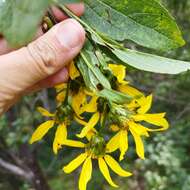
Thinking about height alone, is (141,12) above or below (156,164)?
above

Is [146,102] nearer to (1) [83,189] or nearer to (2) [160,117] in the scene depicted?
(2) [160,117]

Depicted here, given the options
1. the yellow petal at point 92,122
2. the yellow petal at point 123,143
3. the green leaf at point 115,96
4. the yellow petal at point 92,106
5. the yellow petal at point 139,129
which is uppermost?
the green leaf at point 115,96

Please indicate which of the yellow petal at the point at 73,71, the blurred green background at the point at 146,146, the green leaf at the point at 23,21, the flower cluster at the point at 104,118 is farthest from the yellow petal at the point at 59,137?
the blurred green background at the point at 146,146

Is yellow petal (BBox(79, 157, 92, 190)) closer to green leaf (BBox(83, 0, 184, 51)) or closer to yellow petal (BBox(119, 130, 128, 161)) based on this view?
yellow petal (BBox(119, 130, 128, 161))

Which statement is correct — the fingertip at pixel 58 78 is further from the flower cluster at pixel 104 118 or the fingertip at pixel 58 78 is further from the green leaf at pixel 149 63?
the green leaf at pixel 149 63

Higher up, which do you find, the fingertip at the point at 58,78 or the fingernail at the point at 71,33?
the fingernail at the point at 71,33

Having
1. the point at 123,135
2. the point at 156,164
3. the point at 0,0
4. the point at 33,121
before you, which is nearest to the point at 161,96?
the point at 156,164
